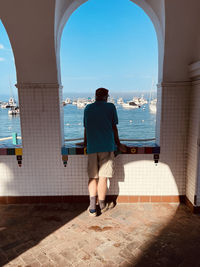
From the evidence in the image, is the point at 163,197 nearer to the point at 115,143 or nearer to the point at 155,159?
the point at 155,159

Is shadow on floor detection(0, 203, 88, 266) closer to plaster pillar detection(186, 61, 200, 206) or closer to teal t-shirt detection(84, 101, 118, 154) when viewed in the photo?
teal t-shirt detection(84, 101, 118, 154)

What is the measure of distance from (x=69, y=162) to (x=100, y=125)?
0.94 m

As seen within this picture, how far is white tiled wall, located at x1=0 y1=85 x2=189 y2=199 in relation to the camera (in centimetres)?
303

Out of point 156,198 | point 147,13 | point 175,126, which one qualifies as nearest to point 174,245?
point 156,198

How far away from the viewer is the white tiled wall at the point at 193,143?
2.78 metres

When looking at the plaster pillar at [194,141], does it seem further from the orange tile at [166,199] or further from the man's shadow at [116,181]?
the man's shadow at [116,181]

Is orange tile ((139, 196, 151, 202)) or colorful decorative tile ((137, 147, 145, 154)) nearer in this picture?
colorful decorative tile ((137, 147, 145, 154))

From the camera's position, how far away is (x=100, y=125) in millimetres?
2666

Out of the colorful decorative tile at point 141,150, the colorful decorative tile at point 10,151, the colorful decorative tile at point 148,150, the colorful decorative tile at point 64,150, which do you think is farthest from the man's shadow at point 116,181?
the colorful decorative tile at point 10,151

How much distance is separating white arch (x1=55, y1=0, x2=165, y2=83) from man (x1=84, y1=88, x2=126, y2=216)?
0.95 metres

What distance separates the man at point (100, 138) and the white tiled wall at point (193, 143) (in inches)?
45.7

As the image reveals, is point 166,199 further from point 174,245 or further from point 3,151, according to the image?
point 3,151

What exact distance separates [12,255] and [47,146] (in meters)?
1.54

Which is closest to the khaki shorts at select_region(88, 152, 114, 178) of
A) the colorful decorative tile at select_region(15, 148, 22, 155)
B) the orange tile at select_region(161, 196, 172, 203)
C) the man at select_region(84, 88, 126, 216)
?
the man at select_region(84, 88, 126, 216)
